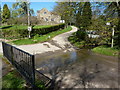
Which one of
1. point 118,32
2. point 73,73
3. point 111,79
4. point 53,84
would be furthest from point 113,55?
point 53,84

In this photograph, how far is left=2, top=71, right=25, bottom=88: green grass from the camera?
10.5 ft

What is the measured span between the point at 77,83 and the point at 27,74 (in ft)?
5.86

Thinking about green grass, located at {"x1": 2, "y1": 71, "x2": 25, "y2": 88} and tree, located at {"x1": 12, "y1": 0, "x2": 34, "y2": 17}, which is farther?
tree, located at {"x1": 12, "y1": 0, "x2": 34, "y2": 17}

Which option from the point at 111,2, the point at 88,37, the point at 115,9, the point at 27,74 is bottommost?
the point at 27,74

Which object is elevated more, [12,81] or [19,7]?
[19,7]

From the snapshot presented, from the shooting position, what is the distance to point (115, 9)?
24.9 ft

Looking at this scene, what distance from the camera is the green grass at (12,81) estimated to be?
3.19 metres

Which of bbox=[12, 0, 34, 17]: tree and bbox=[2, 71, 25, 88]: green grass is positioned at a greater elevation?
bbox=[12, 0, 34, 17]: tree

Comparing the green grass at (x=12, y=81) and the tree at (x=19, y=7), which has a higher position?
the tree at (x=19, y=7)

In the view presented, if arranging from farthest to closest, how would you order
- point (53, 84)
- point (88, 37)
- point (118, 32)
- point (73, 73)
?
point (88, 37) < point (118, 32) < point (73, 73) < point (53, 84)

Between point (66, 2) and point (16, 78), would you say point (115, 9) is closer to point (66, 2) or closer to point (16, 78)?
point (66, 2)

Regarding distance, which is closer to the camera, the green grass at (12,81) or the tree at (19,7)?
the green grass at (12,81)

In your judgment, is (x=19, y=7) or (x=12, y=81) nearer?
(x=12, y=81)

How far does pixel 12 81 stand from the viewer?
11.2 feet
